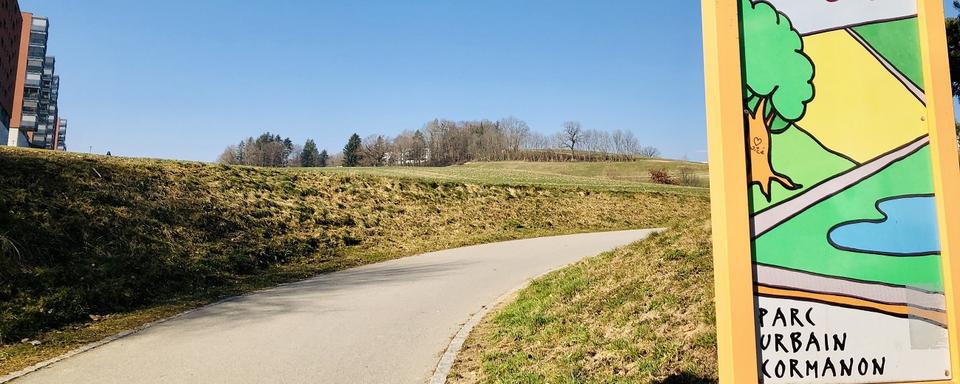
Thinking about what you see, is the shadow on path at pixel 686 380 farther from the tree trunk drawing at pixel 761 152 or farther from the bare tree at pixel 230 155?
the bare tree at pixel 230 155

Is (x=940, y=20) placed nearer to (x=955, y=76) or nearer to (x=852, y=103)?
(x=852, y=103)

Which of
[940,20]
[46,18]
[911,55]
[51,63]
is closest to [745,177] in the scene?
[911,55]

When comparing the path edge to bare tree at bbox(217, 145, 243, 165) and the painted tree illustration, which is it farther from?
bare tree at bbox(217, 145, 243, 165)

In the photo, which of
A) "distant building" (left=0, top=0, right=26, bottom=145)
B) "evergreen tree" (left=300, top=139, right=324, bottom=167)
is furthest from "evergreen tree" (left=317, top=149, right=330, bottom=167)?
"distant building" (left=0, top=0, right=26, bottom=145)

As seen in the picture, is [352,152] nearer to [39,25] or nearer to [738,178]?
[39,25]

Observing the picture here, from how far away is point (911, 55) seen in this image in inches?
96.9

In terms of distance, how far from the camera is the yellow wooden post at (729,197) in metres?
2.28

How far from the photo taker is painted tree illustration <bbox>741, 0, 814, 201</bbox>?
92.3 inches

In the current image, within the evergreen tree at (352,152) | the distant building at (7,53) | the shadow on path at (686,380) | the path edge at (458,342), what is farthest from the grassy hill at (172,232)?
the evergreen tree at (352,152)

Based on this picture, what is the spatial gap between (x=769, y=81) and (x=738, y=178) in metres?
0.47

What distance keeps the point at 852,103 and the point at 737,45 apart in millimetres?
592

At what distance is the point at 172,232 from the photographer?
37.9 ft

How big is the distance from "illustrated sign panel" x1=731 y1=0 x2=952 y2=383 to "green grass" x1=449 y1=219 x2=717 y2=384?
63.0 inches

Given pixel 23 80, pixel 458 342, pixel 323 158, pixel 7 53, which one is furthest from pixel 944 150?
pixel 323 158
